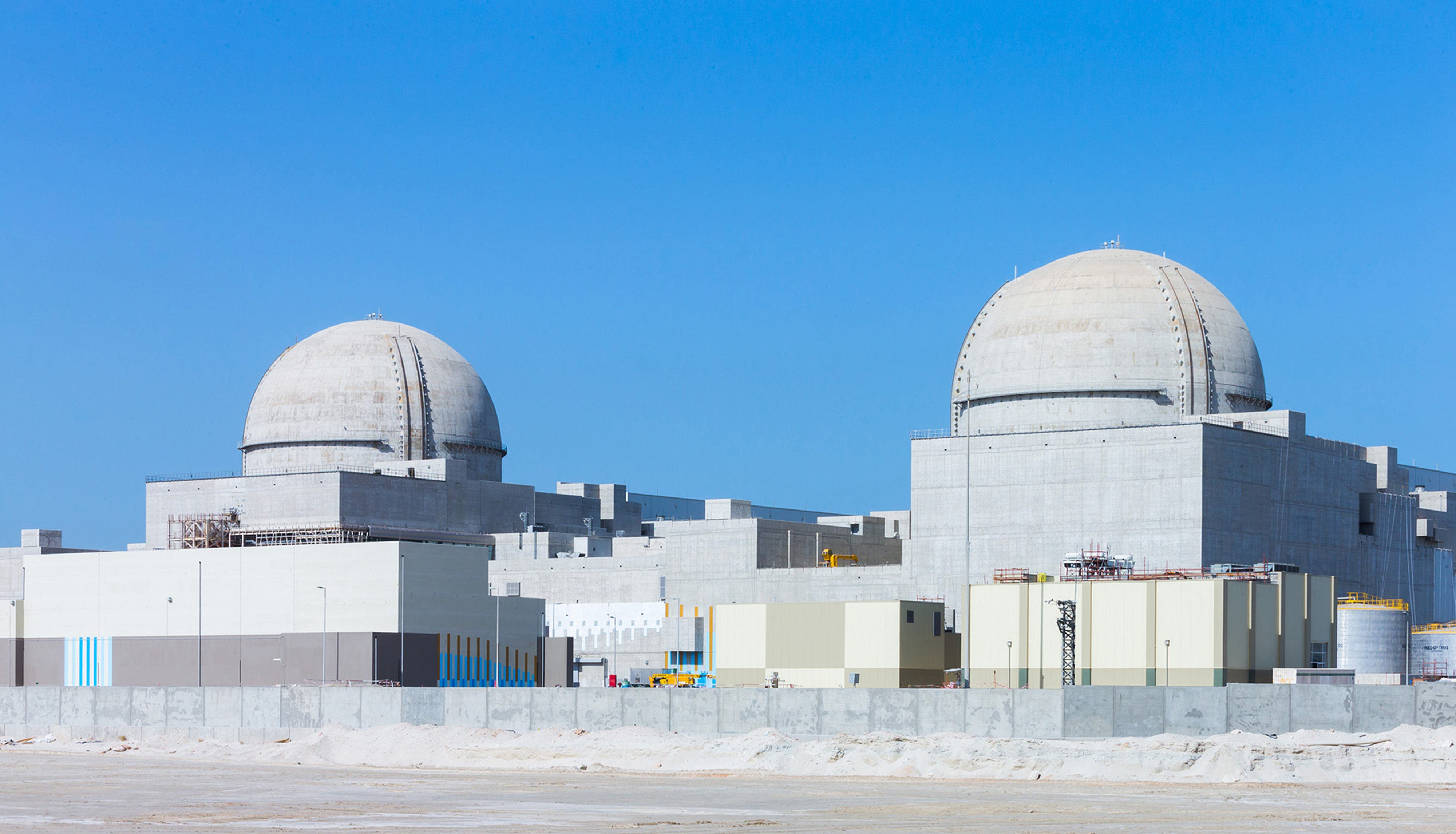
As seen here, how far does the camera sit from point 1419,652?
73.2 metres

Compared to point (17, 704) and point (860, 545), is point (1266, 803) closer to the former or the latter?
point (17, 704)

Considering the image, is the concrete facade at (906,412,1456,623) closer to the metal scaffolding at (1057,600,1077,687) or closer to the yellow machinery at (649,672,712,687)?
the metal scaffolding at (1057,600,1077,687)

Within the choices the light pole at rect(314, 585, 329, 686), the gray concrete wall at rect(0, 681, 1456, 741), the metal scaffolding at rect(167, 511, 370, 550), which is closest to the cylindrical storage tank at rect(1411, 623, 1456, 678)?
the gray concrete wall at rect(0, 681, 1456, 741)

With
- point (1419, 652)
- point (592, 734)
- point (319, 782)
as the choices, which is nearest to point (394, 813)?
point (319, 782)

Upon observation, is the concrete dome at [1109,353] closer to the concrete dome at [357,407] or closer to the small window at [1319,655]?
the small window at [1319,655]

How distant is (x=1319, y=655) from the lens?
221ft


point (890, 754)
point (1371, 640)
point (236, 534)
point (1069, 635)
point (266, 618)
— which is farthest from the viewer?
point (236, 534)

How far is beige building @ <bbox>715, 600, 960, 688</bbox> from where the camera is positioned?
2709 inches

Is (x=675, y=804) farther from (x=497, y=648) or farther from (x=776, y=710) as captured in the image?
(x=497, y=648)

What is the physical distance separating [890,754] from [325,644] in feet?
113

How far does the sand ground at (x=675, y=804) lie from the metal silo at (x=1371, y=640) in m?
34.4

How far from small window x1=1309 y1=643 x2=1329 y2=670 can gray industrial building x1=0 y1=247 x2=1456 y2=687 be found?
15.8 feet

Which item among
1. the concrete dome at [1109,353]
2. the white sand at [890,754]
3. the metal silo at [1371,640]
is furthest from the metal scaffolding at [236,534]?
the metal silo at [1371,640]

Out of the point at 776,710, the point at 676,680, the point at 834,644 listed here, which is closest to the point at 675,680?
the point at 676,680
